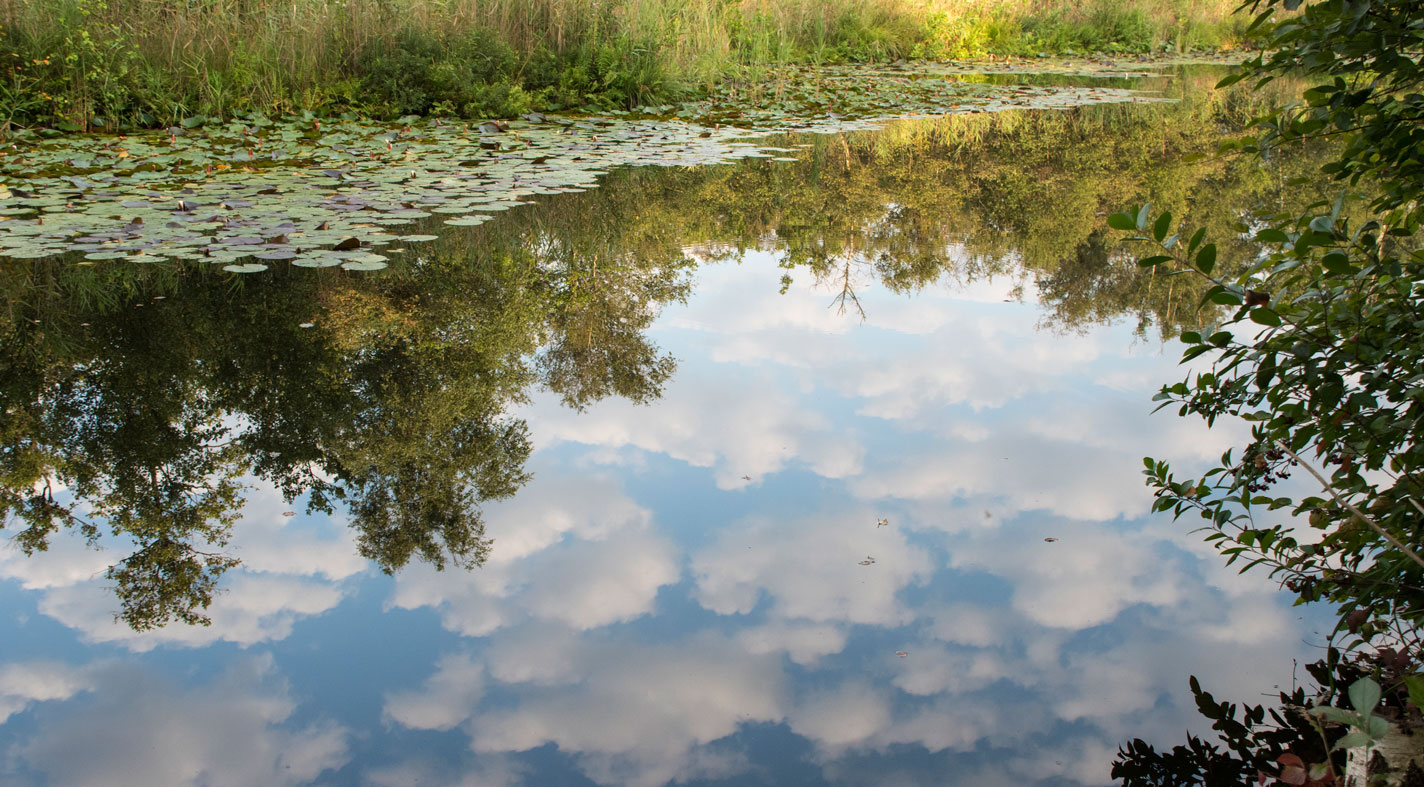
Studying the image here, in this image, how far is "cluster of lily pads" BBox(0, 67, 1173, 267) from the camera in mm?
4773

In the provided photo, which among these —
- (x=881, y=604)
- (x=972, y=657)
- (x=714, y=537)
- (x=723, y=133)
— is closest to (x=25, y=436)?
(x=714, y=537)

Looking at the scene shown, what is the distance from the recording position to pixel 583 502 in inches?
112

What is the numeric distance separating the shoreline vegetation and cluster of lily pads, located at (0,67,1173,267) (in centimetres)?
38

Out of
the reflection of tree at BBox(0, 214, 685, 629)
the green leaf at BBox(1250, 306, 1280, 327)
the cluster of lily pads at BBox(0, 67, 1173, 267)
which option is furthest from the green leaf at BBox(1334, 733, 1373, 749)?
the cluster of lily pads at BBox(0, 67, 1173, 267)

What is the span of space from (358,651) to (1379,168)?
2.23 metres

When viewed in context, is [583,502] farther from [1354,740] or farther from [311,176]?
[311,176]

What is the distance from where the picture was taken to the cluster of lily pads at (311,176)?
4773 mm

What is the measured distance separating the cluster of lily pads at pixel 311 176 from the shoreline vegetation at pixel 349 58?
0.38 metres

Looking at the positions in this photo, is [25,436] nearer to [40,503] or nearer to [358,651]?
[40,503]

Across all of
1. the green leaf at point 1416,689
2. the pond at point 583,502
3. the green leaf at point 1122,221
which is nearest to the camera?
the green leaf at point 1416,689

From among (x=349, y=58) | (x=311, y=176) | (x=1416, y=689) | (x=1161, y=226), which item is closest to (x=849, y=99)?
(x=349, y=58)

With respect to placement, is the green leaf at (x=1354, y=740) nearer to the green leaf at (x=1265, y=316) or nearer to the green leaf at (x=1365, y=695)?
the green leaf at (x=1365, y=695)

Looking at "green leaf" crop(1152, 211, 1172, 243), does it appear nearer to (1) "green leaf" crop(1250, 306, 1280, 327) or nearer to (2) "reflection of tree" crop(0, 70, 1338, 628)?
(1) "green leaf" crop(1250, 306, 1280, 327)

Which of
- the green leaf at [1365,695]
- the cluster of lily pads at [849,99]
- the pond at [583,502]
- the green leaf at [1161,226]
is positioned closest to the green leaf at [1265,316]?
the green leaf at [1161,226]
